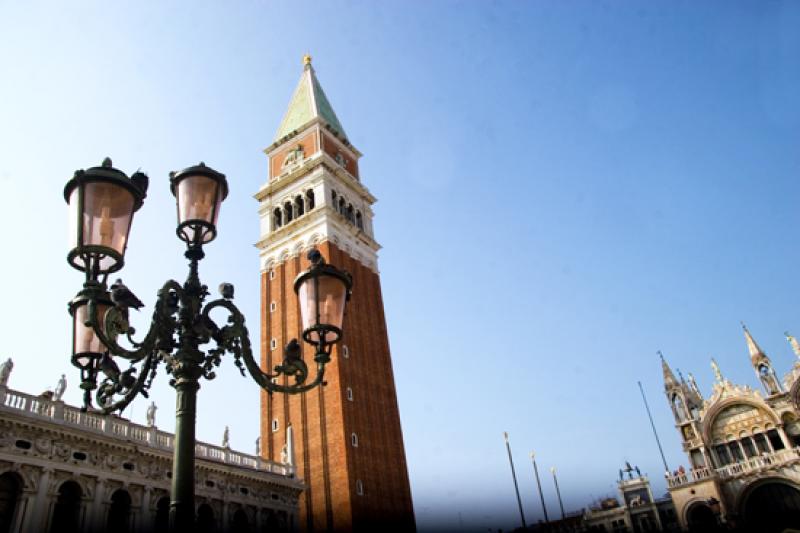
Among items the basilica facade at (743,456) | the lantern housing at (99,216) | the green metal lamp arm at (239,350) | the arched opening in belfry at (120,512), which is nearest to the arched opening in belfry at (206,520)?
the arched opening in belfry at (120,512)

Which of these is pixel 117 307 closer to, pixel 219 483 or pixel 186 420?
pixel 186 420

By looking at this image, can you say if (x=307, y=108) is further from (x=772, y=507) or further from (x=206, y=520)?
(x=772, y=507)

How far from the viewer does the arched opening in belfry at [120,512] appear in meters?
17.2

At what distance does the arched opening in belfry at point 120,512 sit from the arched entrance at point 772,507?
27718mm

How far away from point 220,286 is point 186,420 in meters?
1.81

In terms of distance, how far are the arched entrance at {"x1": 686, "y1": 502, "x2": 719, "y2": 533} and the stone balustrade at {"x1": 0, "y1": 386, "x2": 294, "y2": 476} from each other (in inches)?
916

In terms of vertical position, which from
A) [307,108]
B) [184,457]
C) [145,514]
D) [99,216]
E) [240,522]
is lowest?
[184,457]

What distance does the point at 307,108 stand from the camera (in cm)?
4428

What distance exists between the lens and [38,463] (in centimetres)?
1552

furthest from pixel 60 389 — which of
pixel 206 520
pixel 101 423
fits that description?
pixel 206 520

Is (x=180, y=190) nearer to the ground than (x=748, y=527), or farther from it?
farther from it

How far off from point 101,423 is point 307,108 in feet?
102

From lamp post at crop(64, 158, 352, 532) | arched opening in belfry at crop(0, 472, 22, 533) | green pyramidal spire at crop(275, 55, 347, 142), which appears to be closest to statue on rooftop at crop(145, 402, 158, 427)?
arched opening in belfry at crop(0, 472, 22, 533)

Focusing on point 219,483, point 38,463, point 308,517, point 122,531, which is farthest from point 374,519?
point 38,463
